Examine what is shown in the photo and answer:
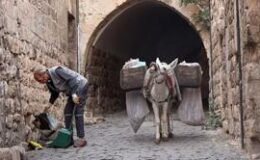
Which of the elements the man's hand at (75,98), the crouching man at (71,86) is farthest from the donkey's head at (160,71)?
the man's hand at (75,98)

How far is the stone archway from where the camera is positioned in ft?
44.4

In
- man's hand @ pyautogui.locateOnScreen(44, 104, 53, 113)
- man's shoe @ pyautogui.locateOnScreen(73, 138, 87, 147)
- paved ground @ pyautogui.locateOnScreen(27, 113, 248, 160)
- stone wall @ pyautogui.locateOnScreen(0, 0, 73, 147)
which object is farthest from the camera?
man's hand @ pyautogui.locateOnScreen(44, 104, 53, 113)

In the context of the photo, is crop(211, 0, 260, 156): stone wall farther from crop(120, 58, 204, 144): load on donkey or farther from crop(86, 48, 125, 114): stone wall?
crop(86, 48, 125, 114): stone wall

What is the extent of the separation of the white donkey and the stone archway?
4.81 meters

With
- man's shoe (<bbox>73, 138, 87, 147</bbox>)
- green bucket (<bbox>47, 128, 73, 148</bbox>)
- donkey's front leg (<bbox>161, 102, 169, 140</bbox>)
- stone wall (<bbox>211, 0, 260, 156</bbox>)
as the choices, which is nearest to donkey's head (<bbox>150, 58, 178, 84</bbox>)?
donkey's front leg (<bbox>161, 102, 169, 140</bbox>)

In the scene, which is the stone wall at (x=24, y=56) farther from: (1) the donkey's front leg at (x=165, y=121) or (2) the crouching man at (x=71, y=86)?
(1) the donkey's front leg at (x=165, y=121)

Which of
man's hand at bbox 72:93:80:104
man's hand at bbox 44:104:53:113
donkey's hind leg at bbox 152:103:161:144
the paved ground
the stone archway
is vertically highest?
the stone archway

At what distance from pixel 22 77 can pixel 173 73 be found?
2.08 metres

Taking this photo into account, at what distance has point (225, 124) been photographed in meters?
8.36

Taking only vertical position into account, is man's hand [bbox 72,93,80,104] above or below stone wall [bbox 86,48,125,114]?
below

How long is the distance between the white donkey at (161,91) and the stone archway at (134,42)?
4.81 m

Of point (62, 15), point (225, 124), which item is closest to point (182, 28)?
point (62, 15)

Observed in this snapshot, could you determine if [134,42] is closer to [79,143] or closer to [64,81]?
[64,81]

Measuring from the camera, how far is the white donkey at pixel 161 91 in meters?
7.53
